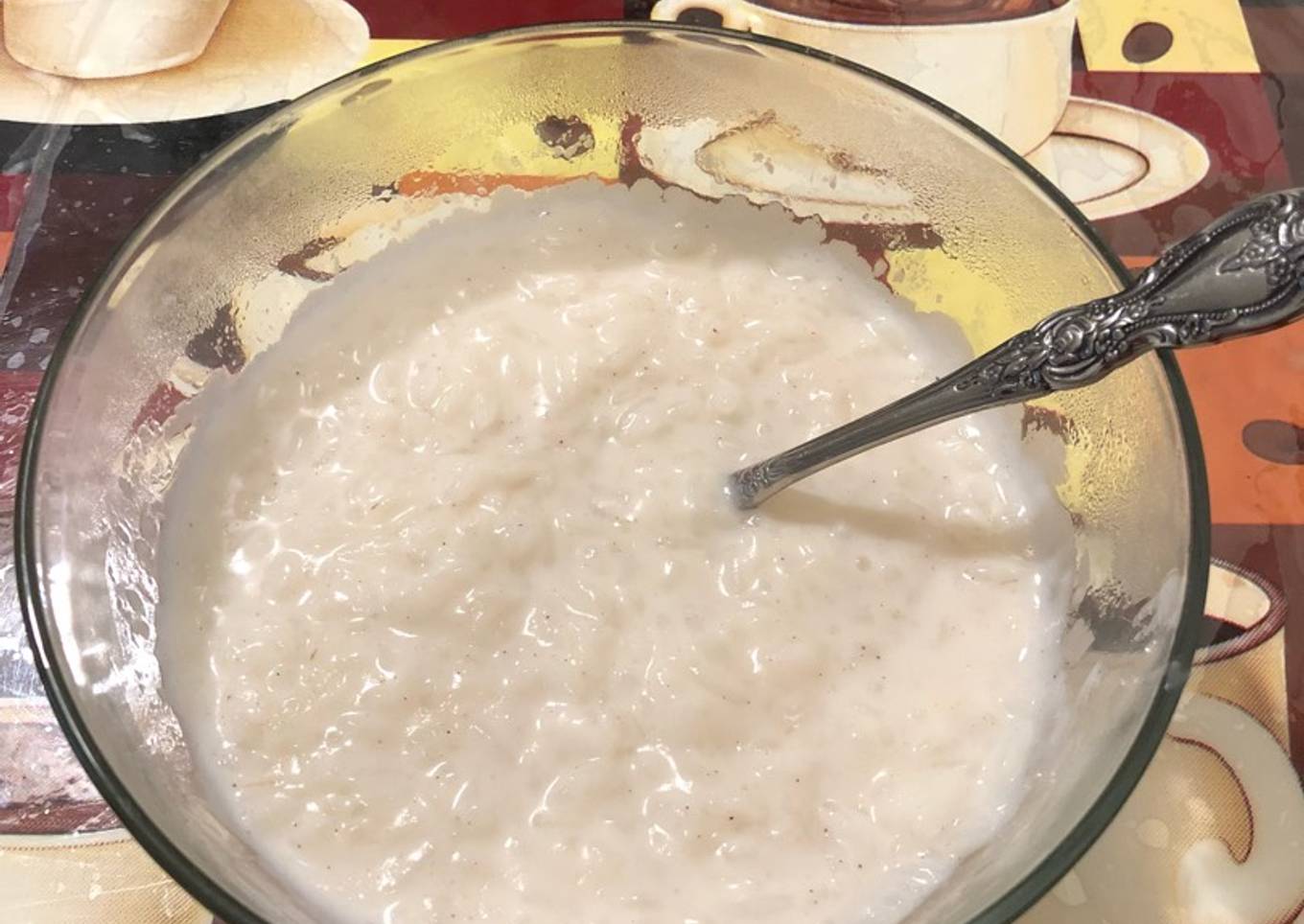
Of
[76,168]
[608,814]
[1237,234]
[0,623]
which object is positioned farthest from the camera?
[76,168]

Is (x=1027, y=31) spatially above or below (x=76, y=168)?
Result: above

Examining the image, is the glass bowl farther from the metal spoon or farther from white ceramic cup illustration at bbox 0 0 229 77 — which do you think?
white ceramic cup illustration at bbox 0 0 229 77

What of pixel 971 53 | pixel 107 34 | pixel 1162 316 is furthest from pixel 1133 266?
pixel 107 34

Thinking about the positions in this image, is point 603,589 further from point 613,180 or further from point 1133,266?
point 1133,266

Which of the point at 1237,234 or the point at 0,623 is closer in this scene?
the point at 1237,234

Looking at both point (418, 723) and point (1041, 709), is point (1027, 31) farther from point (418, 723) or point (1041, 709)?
point (418, 723)

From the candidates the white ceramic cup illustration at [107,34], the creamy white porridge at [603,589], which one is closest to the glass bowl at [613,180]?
the creamy white porridge at [603,589]

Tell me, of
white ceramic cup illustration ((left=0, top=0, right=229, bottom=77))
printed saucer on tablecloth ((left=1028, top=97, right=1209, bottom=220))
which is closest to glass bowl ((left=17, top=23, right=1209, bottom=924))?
printed saucer on tablecloth ((left=1028, top=97, right=1209, bottom=220))

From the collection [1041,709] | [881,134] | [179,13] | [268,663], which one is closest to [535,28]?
[881,134]
